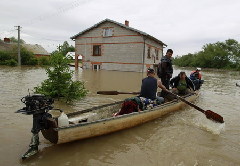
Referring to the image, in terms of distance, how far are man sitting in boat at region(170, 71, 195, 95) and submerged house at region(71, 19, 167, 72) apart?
1585cm

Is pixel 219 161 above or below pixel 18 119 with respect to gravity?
below

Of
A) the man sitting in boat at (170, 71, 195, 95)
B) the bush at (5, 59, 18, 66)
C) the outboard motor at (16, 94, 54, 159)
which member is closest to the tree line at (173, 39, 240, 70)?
the bush at (5, 59, 18, 66)

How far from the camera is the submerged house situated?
26.3 m

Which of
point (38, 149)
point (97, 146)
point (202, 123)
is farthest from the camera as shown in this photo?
point (202, 123)

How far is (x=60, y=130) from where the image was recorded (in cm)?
436

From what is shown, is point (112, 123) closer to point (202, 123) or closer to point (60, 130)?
point (60, 130)

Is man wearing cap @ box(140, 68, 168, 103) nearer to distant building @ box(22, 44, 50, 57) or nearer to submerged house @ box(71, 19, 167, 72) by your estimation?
submerged house @ box(71, 19, 167, 72)

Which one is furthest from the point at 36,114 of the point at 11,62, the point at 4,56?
the point at 4,56

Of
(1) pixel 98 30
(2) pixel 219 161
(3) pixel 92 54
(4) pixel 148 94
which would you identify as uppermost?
(1) pixel 98 30

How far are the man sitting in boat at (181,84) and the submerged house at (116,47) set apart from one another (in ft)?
52.0

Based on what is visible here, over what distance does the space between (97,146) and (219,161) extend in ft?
8.95

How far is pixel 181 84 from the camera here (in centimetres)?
1012

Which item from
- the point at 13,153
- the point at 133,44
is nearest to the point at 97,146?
the point at 13,153

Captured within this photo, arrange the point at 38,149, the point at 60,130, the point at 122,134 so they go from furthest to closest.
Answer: the point at 122,134, the point at 38,149, the point at 60,130
